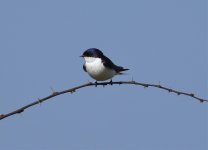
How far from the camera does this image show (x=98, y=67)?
21.7 feet

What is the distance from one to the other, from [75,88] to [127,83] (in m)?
0.46

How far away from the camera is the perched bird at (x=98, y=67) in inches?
258

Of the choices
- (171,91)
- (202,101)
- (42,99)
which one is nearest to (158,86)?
(171,91)

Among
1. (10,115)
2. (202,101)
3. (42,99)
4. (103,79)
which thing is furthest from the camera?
(103,79)

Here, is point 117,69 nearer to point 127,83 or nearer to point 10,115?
point 127,83

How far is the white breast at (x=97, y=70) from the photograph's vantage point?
6.52m

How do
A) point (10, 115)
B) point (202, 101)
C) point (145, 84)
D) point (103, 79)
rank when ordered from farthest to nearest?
point (103, 79) → point (145, 84) → point (202, 101) → point (10, 115)

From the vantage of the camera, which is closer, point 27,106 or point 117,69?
→ point 27,106

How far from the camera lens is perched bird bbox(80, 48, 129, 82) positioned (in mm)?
6543

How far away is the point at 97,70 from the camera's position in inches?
258

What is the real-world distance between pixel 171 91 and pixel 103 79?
3390 millimetres

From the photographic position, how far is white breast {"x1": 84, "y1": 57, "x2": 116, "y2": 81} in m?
6.52

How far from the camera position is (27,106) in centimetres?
268

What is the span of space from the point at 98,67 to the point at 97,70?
78 millimetres
